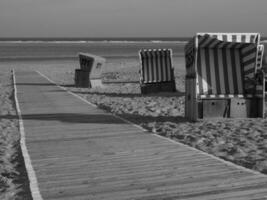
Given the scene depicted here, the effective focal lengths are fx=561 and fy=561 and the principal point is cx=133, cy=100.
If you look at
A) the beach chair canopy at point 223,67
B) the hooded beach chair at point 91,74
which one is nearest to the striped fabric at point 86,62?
the hooded beach chair at point 91,74

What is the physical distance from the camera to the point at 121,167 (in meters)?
6.74

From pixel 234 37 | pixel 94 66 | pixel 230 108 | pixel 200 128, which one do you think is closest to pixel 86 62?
pixel 94 66

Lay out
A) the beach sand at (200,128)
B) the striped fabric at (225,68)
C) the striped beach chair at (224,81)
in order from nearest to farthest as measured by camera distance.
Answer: the beach sand at (200,128)
the striped beach chair at (224,81)
the striped fabric at (225,68)

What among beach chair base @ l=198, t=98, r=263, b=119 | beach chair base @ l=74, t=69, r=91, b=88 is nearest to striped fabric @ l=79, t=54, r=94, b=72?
beach chair base @ l=74, t=69, r=91, b=88

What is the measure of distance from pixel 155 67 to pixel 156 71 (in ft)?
0.45

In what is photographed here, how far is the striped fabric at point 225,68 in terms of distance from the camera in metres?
11.1

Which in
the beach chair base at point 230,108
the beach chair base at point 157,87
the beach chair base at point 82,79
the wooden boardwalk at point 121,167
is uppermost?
the beach chair base at point 82,79

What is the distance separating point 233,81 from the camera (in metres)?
11.3

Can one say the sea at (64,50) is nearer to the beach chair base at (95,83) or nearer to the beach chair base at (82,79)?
the beach chair base at (82,79)

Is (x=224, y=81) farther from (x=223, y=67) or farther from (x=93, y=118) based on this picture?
(x=93, y=118)

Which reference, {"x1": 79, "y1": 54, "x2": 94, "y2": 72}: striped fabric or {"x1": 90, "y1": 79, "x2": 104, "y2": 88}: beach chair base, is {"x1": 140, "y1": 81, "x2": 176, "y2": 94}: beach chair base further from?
{"x1": 79, "y1": 54, "x2": 94, "y2": 72}: striped fabric

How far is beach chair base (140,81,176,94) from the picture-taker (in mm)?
18322

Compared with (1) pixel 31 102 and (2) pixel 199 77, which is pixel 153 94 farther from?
(2) pixel 199 77

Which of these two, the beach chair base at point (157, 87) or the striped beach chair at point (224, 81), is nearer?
the striped beach chair at point (224, 81)
